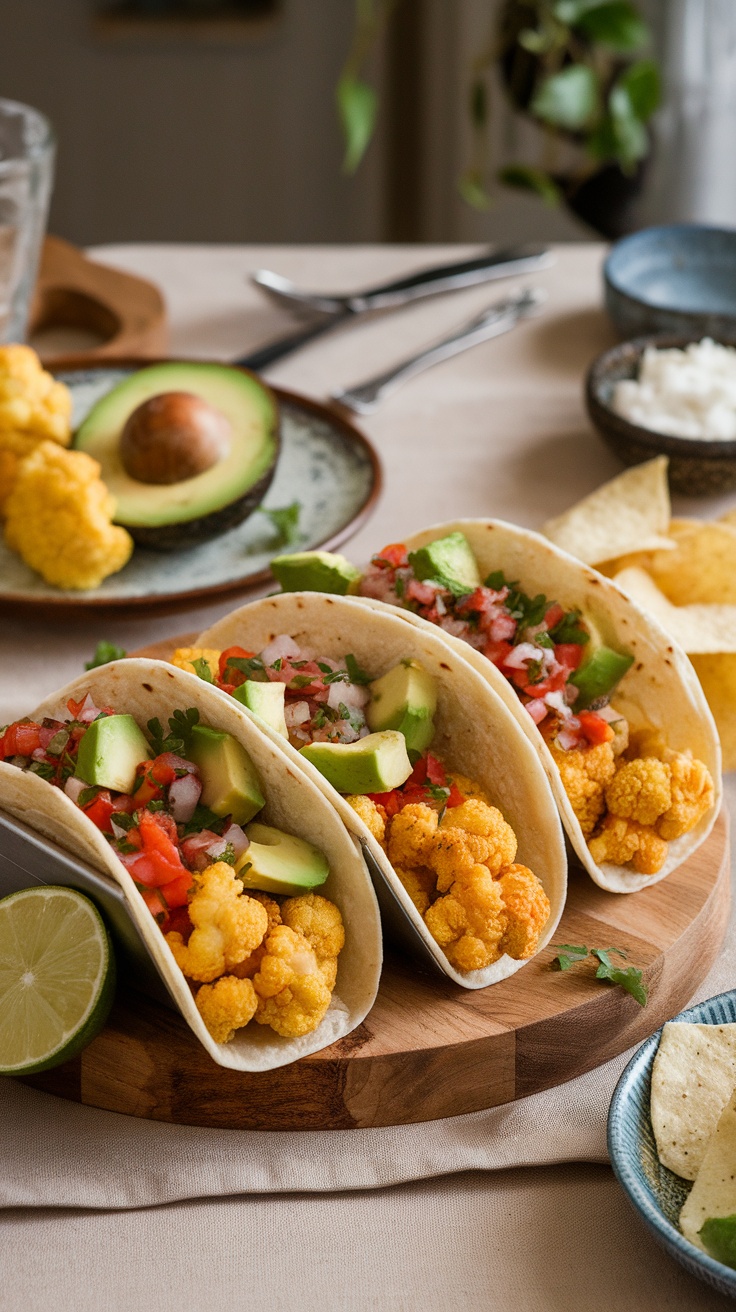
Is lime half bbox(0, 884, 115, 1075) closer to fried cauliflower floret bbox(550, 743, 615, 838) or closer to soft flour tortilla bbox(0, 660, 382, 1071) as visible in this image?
soft flour tortilla bbox(0, 660, 382, 1071)

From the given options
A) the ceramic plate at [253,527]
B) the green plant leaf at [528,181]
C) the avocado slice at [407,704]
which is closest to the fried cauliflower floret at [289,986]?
the avocado slice at [407,704]

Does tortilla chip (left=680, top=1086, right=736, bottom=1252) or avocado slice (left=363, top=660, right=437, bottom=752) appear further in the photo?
avocado slice (left=363, top=660, right=437, bottom=752)

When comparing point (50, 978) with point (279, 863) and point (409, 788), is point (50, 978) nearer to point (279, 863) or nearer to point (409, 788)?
point (279, 863)

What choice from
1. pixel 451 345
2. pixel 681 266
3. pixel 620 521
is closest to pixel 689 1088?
pixel 620 521

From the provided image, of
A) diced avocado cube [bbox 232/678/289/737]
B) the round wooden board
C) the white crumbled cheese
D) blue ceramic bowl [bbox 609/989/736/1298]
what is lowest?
the round wooden board

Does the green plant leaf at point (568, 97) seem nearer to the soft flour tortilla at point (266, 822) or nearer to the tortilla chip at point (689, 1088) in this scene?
the soft flour tortilla at point (266, 822)

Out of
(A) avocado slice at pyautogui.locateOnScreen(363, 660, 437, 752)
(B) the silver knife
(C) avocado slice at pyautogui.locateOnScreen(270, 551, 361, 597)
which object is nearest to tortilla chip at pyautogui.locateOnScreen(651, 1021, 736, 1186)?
(A) avocado slice at pyautogui.locateOnScreen(363, 660, 437, 752)

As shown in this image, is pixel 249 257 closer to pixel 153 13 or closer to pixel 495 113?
pixel 495 113
